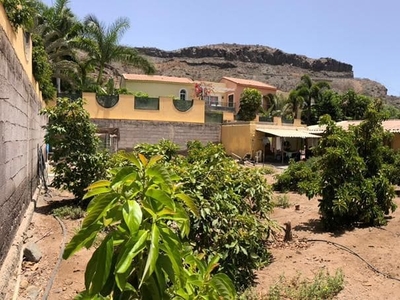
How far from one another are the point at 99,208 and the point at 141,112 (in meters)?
21.2

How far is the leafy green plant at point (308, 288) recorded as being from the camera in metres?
4.91

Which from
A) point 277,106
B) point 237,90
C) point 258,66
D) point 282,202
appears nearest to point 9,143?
point 282,202

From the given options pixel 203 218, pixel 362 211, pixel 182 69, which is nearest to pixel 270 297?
pixel 203 218

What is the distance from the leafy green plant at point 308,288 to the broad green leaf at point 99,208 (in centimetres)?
369

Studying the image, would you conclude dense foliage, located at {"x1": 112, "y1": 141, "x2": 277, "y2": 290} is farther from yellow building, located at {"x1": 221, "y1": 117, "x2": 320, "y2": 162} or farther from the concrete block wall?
yellow building, located at {"x1": 221, "y1": 117, "x2": 320, "y2": 162}

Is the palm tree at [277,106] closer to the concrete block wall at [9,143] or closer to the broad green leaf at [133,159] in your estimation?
the concrete block wall at [9,143]

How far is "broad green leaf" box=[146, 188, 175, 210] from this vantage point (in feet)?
5.50

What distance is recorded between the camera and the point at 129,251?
156 cm

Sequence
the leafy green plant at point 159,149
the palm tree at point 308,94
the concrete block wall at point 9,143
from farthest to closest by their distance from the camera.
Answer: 1. the palm tree at point 308,94
2. the leafy green plant at point 159,149
3. the concrete block wall at point 9,143

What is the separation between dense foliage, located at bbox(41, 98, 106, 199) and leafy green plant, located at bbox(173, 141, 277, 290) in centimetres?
438

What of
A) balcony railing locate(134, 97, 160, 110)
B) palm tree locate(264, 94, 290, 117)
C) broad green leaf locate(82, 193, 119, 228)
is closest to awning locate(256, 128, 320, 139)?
balcony railing locate(134, 97, 160, 110)

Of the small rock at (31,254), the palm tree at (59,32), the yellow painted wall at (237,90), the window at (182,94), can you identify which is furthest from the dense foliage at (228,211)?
the yellow painted wall at (237,90)

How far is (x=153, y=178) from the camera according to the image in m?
1.78

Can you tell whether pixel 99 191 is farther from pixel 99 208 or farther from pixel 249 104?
pixel 249 104
